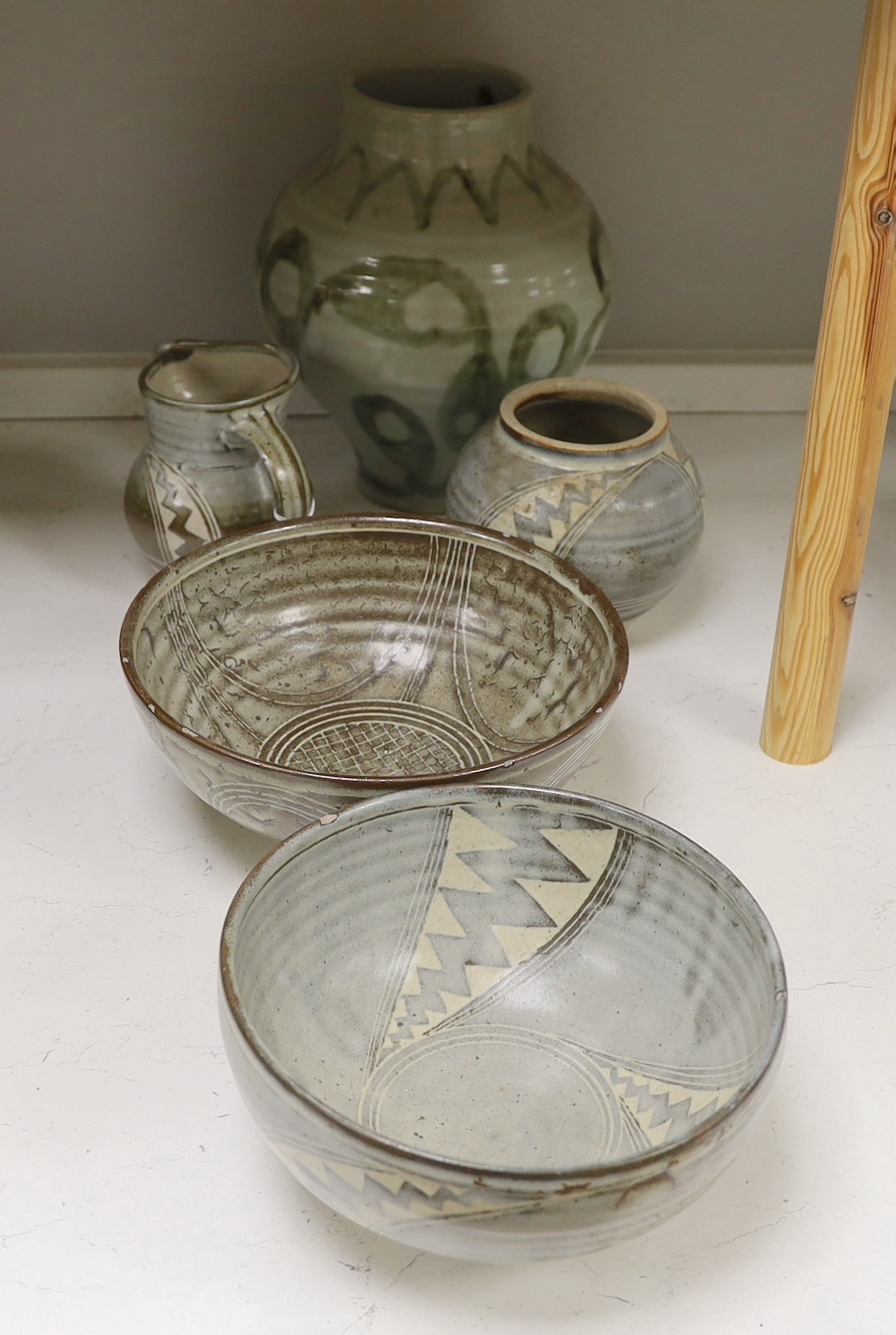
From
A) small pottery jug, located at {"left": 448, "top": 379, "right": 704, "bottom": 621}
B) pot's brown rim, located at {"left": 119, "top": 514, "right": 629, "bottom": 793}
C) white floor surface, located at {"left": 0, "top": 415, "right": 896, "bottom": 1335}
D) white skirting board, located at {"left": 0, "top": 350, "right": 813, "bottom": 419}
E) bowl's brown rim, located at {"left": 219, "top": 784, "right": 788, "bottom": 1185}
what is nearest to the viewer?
bowl's brown rim, located at {"left": 219, "top": 784, "right": 788, "bottom": 1185}

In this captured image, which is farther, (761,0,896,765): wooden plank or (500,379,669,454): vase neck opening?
(500,379,669,454): vase neck opening

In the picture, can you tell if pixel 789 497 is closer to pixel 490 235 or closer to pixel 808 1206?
pixel 490 235

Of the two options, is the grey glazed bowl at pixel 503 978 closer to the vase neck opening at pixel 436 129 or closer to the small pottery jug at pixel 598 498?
the small pottery jug at pixel 598 498

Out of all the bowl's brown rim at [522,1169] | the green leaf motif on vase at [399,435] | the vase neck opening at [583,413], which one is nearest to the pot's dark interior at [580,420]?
the vase neck opening at [583,413]

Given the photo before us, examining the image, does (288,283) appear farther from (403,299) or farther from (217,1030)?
(217,1030)

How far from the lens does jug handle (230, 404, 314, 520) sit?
3.73ft

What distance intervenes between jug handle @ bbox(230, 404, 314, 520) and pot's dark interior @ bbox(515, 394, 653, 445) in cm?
20

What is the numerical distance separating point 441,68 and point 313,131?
7.0 inches

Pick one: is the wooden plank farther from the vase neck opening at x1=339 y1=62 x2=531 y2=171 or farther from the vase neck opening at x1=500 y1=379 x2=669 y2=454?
the vase neck opening at x1=339 y1=62 x2=531 y2=171

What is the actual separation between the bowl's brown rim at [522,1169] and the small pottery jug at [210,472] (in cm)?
41

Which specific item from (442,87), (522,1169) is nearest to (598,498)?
(442,87)

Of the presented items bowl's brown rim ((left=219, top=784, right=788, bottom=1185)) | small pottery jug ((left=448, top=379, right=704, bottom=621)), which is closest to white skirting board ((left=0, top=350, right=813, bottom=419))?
small pottery jug ((left=448, top=379, right=704, bottom=621))

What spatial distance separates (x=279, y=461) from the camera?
1149 mm

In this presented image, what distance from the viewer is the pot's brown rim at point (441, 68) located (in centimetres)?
120
